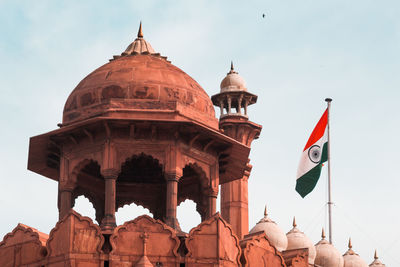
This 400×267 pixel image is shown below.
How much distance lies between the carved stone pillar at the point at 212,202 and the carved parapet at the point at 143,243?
253 cm

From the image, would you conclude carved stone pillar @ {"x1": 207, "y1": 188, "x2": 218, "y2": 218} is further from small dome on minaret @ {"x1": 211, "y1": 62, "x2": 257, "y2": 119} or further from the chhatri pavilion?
small dome on minaret @ {"x1": 211, "y1": 62, "x2": 257, "y2": 119}

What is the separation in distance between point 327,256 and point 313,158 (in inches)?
183

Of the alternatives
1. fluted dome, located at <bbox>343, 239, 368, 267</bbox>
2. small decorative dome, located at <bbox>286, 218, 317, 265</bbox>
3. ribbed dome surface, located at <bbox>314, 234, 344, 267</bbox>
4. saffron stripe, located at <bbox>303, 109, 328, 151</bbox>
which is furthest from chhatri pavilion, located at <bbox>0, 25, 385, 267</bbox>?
saffron stripe, located at <bbox>303, 109, 328, 151</bbox>

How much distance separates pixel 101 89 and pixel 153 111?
5.62ft

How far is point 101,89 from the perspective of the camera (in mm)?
30406

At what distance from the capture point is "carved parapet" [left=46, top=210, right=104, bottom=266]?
2742 centimetres

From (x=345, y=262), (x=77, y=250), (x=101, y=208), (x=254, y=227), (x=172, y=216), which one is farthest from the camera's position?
(x=345, y=262)

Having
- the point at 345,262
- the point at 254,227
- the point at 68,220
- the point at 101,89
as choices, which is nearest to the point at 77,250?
the point at 68,220

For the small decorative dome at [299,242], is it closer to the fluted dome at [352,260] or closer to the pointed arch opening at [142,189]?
the fluted dome at [352,260]

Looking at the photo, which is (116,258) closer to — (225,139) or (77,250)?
(77,250)

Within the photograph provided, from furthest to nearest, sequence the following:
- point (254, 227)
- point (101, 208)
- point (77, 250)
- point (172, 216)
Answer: point (254, 227) < point (101, 208) < point (172, 216) < point (77, 250)

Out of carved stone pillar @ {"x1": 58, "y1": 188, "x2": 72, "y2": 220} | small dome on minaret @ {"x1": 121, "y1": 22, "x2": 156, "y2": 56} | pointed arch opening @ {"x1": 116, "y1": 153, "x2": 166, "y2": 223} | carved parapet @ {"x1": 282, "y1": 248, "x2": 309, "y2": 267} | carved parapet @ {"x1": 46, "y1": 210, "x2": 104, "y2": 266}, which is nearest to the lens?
carved parapet @ {"x1": 46, "y1": 210, "x2": 104, "y2": 266}

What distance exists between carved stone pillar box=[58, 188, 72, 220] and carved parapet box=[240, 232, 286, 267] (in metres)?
4.55

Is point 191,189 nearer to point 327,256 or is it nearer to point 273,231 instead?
point 273,231
